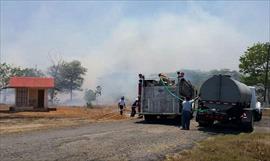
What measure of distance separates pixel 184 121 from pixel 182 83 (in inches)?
167

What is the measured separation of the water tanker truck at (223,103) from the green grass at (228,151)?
4640 mm

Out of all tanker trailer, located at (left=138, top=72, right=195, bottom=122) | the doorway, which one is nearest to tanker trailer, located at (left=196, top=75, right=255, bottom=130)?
tanker trailer, located at (left=138, top=72, right=195, bottom=122)

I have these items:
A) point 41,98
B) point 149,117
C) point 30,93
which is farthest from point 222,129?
point 30,93

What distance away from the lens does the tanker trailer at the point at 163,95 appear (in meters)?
27.9

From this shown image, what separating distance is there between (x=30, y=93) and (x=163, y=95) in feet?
72.2

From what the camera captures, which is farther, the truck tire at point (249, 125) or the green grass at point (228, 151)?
the truck tire at point (249, 125)

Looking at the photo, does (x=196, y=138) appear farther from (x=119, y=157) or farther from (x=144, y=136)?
(x=119, y=157)

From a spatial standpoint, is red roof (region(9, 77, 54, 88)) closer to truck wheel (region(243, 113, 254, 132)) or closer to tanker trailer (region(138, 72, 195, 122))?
tanker trailer (region(138, 72, 195, 122))

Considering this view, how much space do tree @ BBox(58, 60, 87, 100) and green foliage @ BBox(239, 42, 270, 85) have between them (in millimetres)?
53971

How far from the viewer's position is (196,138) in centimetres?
2036

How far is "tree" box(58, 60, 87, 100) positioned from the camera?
113312mm

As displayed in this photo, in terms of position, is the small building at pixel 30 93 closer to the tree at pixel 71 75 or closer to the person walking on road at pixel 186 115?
the person walking on road at pixel 186 115

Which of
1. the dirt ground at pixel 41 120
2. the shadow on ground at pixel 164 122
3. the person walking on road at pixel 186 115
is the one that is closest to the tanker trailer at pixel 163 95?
the shadow on ground at pixel 164 122

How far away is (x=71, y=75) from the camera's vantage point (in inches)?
4547
